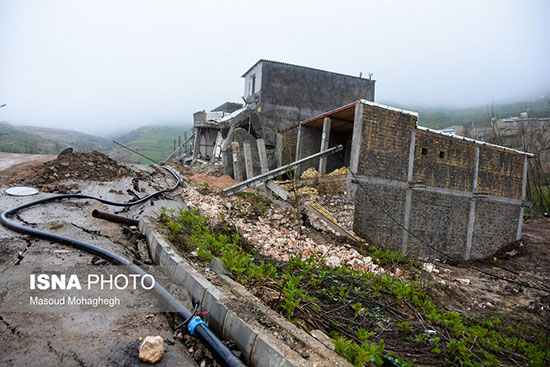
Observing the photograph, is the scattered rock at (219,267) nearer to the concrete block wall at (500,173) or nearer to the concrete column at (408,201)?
the concrete column at (408,201)

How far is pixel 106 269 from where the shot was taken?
3627 millimetres

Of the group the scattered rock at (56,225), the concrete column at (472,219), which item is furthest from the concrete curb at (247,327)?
the concrete column at (472,219)

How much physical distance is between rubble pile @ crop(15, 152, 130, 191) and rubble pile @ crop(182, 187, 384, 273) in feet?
8.39

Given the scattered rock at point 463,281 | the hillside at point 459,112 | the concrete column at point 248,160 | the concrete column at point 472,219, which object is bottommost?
the scattered rock at point 463,281

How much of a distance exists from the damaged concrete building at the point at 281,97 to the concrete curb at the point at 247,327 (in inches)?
639

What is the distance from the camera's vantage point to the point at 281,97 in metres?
20.8

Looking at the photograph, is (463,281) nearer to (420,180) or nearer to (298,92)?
(420,180)

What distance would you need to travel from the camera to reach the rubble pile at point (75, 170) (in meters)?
8.39

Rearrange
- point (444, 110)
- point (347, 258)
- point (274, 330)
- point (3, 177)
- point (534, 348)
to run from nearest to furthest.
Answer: point (274, 330) < point (534, 348) < point (347, 258) < point (3, 177) < point (444, 110)

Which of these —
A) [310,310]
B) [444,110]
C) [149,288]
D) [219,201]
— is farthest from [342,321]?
[444,110]

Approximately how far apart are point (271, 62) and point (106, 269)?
19.1 metres

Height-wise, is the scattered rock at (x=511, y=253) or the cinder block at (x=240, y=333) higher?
the cinder block at (x=240, y=333)

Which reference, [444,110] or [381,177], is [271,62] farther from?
[444,110]

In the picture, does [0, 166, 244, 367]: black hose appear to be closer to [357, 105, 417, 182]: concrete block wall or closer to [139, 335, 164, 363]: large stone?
[139, 335, 164, 363]: large stone
